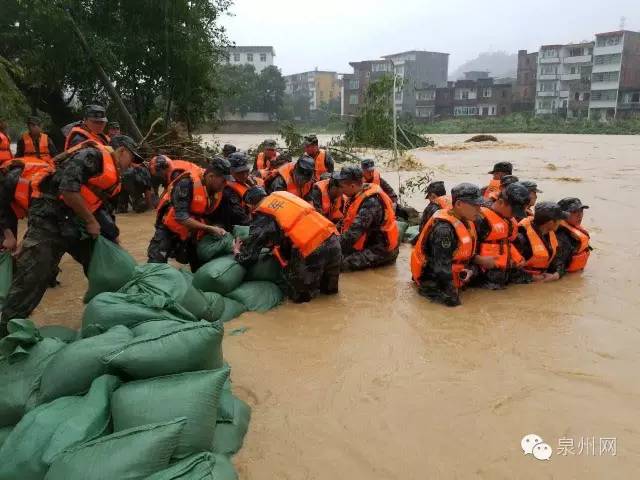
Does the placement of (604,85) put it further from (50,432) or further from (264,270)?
(50,432)

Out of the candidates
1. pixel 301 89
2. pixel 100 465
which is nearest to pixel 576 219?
pixel 100 465

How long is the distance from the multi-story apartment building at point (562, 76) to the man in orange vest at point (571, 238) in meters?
50.0

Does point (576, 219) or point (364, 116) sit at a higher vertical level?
point (364, 116)

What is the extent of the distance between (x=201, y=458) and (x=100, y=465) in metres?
0.34

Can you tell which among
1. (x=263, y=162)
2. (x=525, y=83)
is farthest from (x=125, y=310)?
(x=525, y=83)

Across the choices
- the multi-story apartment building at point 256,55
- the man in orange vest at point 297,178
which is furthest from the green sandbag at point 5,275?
the multi-story apartment building at point 256,55

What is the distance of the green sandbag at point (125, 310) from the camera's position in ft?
8.89

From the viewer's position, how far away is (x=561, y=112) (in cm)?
4912

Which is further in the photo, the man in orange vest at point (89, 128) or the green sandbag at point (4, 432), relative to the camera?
the man in orange vest at point (89, 128)

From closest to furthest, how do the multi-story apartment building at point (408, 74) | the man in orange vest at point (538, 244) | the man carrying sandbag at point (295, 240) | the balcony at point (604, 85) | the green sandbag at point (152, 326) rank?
the green sandbag at point (152, 326), the man carrying sandbag at point (295, 240), the man in orange vest at point (538, 244), the balcony at point (604, 85), the multi-story apartment building at point (408, 74)

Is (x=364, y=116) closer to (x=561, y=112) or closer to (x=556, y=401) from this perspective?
(x=556, y=401)

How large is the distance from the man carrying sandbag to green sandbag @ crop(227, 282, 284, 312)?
137 millimetres

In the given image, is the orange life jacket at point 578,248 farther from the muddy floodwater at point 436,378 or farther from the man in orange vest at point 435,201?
the man in orange vest at point 435,201

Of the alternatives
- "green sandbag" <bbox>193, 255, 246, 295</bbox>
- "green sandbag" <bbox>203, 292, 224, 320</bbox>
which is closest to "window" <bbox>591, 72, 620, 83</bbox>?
"green sandbag" <bbox>193, 255, 246, 295</bbox>
